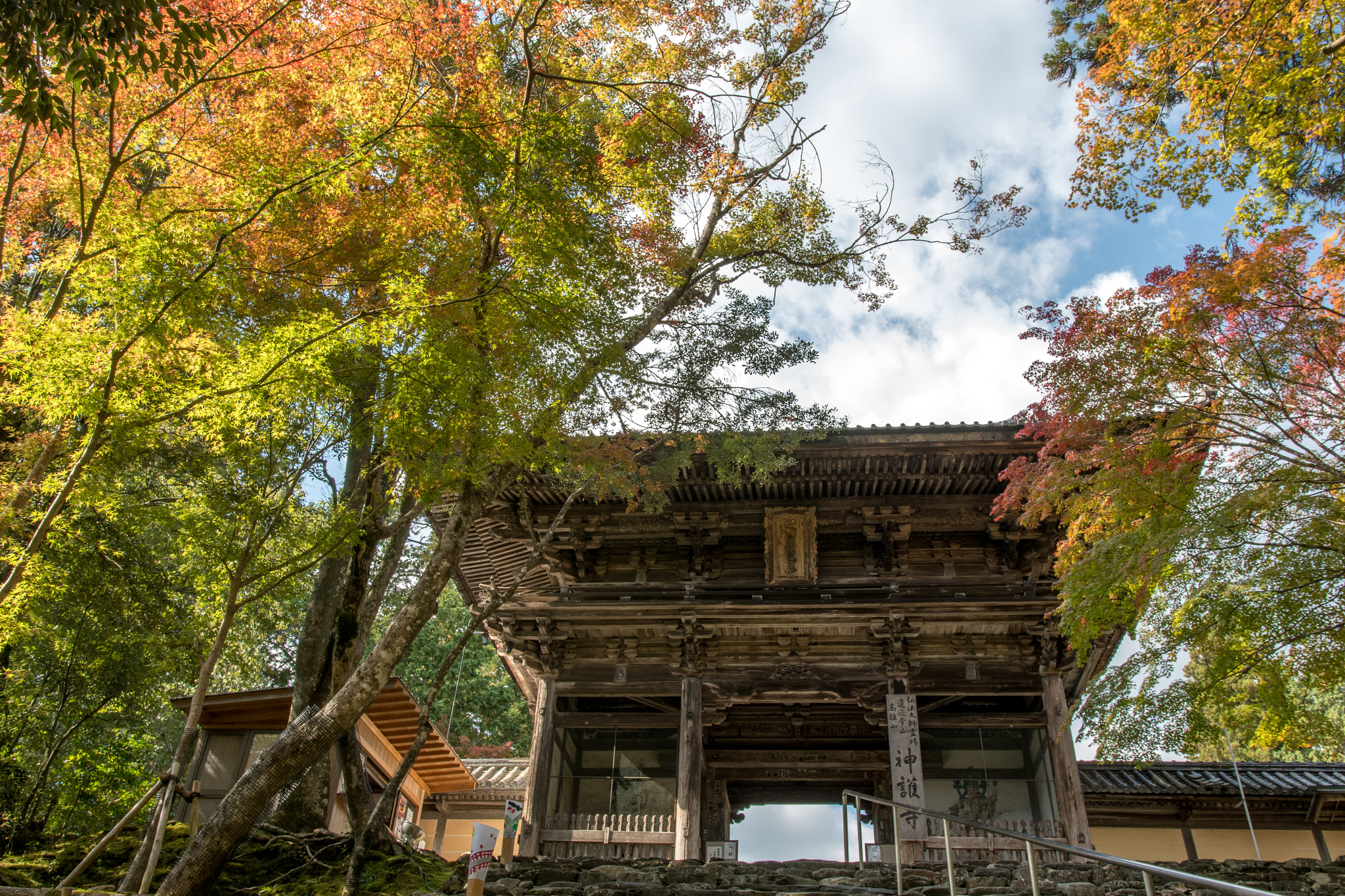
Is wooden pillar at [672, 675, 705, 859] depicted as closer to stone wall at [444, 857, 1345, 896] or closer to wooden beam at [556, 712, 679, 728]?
wooden beam at [556, 712, 679, 728]

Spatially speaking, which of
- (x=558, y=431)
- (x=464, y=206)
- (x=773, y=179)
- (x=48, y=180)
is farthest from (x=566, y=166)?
(x=48, y=180)

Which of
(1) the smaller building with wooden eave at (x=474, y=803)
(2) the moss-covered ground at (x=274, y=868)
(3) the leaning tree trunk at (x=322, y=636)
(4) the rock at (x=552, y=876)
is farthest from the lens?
(1) the smaller building with wooden eave at (x=474, y=803)

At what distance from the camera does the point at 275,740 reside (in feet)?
33.8

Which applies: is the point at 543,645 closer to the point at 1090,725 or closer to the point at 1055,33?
the point at 1090,725

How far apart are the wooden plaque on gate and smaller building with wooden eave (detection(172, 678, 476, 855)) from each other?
18.8ft

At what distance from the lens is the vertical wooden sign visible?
977 cm

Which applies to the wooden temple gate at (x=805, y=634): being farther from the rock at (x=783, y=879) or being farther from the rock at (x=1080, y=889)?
the rock at (x=1080, y=889)

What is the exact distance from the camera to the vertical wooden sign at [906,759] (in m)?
9.77

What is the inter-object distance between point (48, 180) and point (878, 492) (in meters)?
10.7

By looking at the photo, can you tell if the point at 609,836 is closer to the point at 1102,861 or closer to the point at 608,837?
the point at 608,837

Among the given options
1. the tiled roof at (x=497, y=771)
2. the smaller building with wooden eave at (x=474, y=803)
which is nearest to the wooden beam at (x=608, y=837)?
the smaller building with wooden eave at (x=474, y=803)

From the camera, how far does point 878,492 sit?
11820 mm

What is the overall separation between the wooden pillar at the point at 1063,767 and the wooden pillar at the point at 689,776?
440 centimetres

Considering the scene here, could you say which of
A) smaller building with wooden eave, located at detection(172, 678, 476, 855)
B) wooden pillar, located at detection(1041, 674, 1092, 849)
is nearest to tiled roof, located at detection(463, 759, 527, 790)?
smaller building with wooden eave, located at detection(172, 678, 476, 855)
